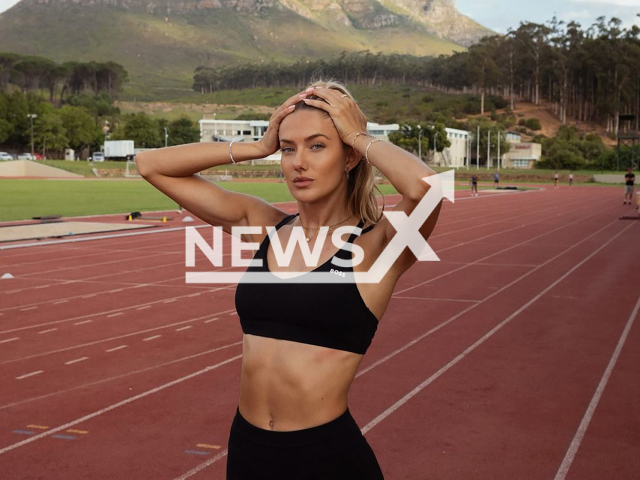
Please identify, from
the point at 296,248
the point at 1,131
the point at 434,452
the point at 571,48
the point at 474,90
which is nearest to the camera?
the point at 296,248

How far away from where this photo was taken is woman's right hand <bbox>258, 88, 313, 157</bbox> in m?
2.33

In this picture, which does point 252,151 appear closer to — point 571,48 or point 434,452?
point 434,452

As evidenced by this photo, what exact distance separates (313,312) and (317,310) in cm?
1

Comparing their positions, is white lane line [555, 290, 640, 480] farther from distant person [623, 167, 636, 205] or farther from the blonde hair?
distant person [623, 167, 636, 205]

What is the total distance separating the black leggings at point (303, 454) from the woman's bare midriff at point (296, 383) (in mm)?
27

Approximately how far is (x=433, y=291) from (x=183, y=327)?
14.9 ft

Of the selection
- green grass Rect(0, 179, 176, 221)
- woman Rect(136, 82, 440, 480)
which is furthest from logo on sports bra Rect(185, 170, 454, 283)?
green grass Rect(0, 179, 176, 221)

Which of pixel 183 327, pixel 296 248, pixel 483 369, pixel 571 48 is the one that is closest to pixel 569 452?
pixel 483 369

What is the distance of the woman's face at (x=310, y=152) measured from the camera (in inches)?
90.0

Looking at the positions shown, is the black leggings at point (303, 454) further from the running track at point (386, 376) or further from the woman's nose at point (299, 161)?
the running track at point (386, 376)

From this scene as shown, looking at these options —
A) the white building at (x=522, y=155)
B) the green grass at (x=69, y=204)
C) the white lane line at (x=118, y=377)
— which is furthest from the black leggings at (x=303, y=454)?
the white building at (x=522, y=155)

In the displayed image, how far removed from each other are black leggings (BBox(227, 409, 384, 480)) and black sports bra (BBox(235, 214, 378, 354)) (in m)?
0.24

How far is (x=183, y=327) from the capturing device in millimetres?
9297

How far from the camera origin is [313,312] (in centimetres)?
217
